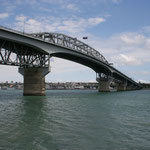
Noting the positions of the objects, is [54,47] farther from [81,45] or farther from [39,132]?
[39,132]

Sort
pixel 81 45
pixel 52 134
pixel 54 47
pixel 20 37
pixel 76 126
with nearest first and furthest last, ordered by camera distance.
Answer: pixel 52 134
pixel 76 126
pixel 20 37
pixel 54 47
pixel 81 45

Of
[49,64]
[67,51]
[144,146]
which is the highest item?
[67,51]

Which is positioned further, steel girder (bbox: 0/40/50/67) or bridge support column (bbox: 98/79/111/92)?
bridge support column (bbox: 98/79/111/92)

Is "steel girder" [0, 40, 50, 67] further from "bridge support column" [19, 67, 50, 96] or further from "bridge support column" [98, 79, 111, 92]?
"bridge support column" [98, 79, 111, 92]

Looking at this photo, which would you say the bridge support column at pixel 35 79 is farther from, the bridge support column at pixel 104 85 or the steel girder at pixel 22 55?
the bridge support column at pixel 104 85

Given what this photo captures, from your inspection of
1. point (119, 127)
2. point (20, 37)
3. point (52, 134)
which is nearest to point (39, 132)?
point (52, 134)

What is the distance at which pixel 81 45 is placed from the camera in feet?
308

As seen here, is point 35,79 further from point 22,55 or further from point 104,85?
point 104,85

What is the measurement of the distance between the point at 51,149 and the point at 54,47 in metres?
58.7

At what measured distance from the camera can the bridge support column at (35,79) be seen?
2489 inches

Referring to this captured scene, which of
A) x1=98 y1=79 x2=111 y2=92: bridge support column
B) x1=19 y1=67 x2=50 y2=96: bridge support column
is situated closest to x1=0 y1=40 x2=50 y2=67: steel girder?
x1=19 y1=67 x2=50 y2=96: bridge support column

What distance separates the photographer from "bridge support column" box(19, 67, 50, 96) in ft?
207

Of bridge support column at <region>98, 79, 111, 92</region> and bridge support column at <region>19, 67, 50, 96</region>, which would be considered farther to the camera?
bridge support column at <region>98, 79, 111, 92</region>

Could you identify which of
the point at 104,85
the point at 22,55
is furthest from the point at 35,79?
the point at 104,85
